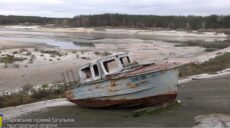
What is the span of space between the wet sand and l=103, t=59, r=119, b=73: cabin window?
1629mm

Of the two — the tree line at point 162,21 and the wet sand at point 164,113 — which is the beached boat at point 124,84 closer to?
the wet sand at point 164,113

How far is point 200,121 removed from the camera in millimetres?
12859

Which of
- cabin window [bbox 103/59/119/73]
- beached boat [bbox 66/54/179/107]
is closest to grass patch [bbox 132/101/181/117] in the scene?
beached boat [bbox 66/54/179/107]

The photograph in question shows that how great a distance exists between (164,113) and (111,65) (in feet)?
10.5

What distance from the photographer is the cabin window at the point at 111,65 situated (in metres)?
16.3

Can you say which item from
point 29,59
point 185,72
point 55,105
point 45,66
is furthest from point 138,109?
point 29,59

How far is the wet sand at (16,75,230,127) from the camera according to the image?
1342cm

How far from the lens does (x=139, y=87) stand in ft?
49.0

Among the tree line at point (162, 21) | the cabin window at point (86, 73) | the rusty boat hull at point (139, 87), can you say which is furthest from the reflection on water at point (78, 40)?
the tree line at point (162, 21)

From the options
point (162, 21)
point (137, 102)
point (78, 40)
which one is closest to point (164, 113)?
point (137, 102)

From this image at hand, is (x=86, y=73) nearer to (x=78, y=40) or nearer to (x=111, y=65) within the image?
(x=111, y=65)

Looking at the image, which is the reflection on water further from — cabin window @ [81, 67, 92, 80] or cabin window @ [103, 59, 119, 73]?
cabin window @ [103, 59, 119, 73]

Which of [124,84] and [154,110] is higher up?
[124,84]

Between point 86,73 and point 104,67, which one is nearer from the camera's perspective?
point 104,67
